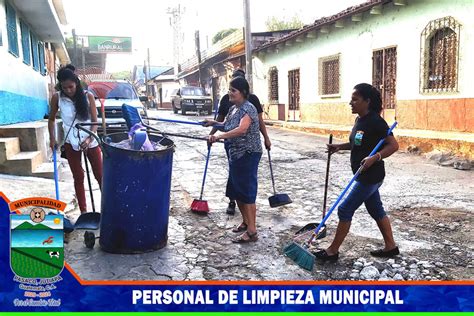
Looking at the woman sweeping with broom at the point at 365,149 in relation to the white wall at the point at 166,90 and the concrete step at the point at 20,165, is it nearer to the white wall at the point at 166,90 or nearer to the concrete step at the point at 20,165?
the concrete step at the point at 20,165

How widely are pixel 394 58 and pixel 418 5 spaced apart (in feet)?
4.81

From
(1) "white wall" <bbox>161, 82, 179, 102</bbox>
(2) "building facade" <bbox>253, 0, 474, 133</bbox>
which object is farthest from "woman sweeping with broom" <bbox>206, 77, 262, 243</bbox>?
(1) "white wall" <bbox>161, 82, 179, 102</bbox>

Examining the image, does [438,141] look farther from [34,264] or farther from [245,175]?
[34,264]

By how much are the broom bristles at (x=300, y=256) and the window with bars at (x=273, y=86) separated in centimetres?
1580

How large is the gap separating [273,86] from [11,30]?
478 inches

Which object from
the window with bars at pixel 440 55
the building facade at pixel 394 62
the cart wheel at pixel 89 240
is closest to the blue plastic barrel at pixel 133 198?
the cart wheel at pixel 89 240

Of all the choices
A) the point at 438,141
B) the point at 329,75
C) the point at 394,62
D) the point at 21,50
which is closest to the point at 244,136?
the point at 438,141

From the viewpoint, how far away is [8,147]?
17.0 feet

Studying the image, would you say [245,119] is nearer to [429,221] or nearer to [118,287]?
[118,287]

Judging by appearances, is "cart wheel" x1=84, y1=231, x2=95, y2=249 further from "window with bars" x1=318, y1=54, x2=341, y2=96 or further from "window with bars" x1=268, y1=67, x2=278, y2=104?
"window with bars" x1=268, y1=67, x2=278, y2=104

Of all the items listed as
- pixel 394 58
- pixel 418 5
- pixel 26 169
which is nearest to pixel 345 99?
pixel 394 58

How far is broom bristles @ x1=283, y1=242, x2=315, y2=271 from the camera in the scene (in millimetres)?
3154

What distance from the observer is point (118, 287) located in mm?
2436

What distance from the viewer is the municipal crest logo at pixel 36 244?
238cm
